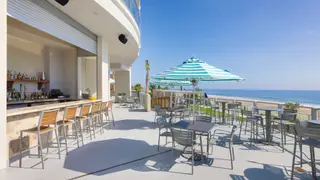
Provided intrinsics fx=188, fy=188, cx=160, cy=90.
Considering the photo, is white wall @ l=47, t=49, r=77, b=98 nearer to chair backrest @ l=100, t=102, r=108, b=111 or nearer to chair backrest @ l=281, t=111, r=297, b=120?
chair backrest @ l=100, t=102, r=108, b=111

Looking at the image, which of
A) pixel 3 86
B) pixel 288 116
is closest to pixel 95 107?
pixel 3 86

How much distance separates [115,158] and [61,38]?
10.9ft

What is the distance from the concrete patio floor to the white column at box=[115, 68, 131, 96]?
12.8m

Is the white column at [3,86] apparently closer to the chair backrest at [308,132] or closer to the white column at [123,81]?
the chair backrest at [308,132]

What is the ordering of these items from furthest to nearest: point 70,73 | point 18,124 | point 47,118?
1. point 70,73
2. point 18,124
3. point 47,118

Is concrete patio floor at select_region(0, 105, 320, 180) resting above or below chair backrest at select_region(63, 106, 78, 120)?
below

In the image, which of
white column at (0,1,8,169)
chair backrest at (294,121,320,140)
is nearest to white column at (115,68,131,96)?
white column at (0,1,8,169)

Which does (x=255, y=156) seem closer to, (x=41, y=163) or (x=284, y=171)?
(x=284, y=171)

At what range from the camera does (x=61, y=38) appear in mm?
4750

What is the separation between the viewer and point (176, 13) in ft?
52.3

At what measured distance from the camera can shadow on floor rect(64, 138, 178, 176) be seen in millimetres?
3076

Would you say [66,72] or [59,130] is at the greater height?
[66,72]

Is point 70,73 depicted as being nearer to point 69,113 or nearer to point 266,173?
point 69,113

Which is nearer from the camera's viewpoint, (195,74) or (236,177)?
(236,177)
